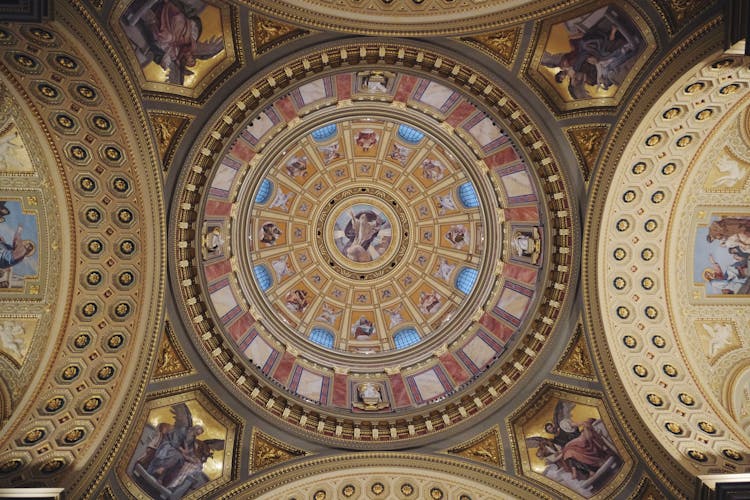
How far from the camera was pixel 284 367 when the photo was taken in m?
22.2

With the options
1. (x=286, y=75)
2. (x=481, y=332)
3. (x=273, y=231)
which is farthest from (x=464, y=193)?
(x=286, y=75)

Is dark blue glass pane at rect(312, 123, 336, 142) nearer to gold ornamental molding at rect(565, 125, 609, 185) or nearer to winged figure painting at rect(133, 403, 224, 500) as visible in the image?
gold ornamental molding at rect(565, 125, 609, 185)

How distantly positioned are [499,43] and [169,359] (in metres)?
15.0

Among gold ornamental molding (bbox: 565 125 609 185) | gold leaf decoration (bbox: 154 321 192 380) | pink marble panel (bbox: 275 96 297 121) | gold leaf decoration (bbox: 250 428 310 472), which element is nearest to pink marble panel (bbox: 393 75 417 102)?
pink marble panel (bbox: 275 96 297 121)

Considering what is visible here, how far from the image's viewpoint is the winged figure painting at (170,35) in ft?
45.4

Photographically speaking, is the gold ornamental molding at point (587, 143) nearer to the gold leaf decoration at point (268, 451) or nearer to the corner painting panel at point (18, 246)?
the gold leaf decoration at point (268, 451)

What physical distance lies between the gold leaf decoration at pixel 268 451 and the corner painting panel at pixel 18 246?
913 cm

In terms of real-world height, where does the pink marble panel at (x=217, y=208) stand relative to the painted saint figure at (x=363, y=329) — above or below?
above

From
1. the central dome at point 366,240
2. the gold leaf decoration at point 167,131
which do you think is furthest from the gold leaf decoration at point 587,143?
the gold leaf decoration at point 167,131

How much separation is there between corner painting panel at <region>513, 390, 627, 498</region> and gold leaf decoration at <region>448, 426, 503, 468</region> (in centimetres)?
80

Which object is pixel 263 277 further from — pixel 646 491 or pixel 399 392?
pixel 646 491

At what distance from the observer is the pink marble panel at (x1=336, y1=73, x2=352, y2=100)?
18.6 metres

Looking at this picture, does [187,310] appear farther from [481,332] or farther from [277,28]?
[481,332]

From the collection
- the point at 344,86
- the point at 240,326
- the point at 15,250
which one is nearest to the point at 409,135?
the point at 344,86
